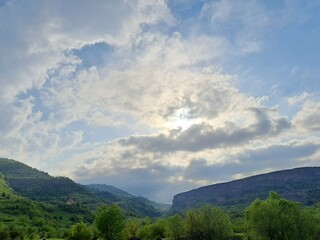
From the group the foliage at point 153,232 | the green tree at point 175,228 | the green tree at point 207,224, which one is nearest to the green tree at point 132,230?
the foliage at point 153,232

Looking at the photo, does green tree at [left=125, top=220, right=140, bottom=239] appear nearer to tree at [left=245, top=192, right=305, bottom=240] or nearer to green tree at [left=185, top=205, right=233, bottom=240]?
green tree at [left=185, top=205, right=233, bottom=240]

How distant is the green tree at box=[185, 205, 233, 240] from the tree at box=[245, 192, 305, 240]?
63.9 feet

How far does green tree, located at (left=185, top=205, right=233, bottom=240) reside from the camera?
125250 millimetres

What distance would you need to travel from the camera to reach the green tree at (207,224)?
12525 centimetres

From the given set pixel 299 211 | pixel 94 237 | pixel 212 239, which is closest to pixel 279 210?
pixel 299 211

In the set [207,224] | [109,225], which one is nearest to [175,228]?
[207,224]

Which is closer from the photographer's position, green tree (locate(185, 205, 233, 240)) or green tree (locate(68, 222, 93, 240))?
green tree (locate(185, 205, 233, 240))

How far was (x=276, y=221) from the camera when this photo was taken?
10119cm

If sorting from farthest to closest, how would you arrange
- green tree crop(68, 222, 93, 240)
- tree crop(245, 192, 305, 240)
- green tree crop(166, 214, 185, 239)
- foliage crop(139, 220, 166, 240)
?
foliage crop(139, 220, 166, 240) < green tree crop(166, 214, 185, 239) < green tree crop(68, 222, 93, 240) < tree crop(245, 192, 305, 240)

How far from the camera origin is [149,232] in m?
155

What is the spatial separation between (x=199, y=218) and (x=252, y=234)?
26260 mm

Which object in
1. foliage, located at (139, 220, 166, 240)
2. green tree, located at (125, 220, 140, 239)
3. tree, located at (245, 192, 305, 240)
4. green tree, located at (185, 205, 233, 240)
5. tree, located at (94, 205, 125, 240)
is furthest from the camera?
green tree, located at (125, 220, 140, 239)

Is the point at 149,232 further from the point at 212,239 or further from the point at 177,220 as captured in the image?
the point at 212,239

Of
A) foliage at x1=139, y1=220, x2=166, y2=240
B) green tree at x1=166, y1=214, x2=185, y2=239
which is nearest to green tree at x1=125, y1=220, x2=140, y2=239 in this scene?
foliage at x1=139, y1=220, x2=166, y2=240
